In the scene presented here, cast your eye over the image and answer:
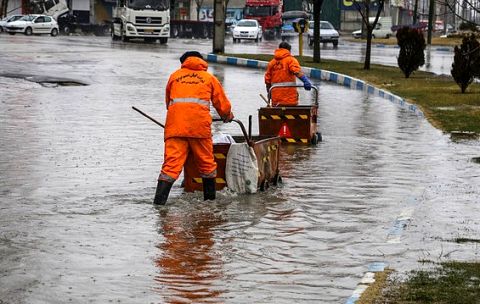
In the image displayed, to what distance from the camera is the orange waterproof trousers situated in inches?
444

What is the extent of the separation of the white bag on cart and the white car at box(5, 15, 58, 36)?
5819 centimetres

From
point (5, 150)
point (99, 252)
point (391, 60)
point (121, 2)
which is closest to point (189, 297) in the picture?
point (99, 252)

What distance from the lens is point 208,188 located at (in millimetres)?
11570

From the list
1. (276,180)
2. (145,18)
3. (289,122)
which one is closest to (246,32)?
(145,18)

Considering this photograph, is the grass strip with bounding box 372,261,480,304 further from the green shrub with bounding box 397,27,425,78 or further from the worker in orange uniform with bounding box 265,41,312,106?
the green shrub with bounding box 397,27,425,78

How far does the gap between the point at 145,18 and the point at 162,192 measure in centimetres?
4304

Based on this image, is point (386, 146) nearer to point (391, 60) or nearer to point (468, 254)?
point (468, 254)

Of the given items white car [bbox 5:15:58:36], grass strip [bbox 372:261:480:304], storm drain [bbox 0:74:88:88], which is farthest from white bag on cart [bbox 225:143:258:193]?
white car [bbox 5:15:58:36]

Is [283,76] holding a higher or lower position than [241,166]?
higher

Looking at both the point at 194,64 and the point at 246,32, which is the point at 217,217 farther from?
the point at 246,32

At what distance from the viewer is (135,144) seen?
1664cm

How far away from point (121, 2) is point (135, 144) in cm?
3950

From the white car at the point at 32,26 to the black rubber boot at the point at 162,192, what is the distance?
192 feet

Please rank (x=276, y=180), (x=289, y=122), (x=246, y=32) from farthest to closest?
(x=246, y=32)
(x=289, y=122)
(x=276, y=180)
